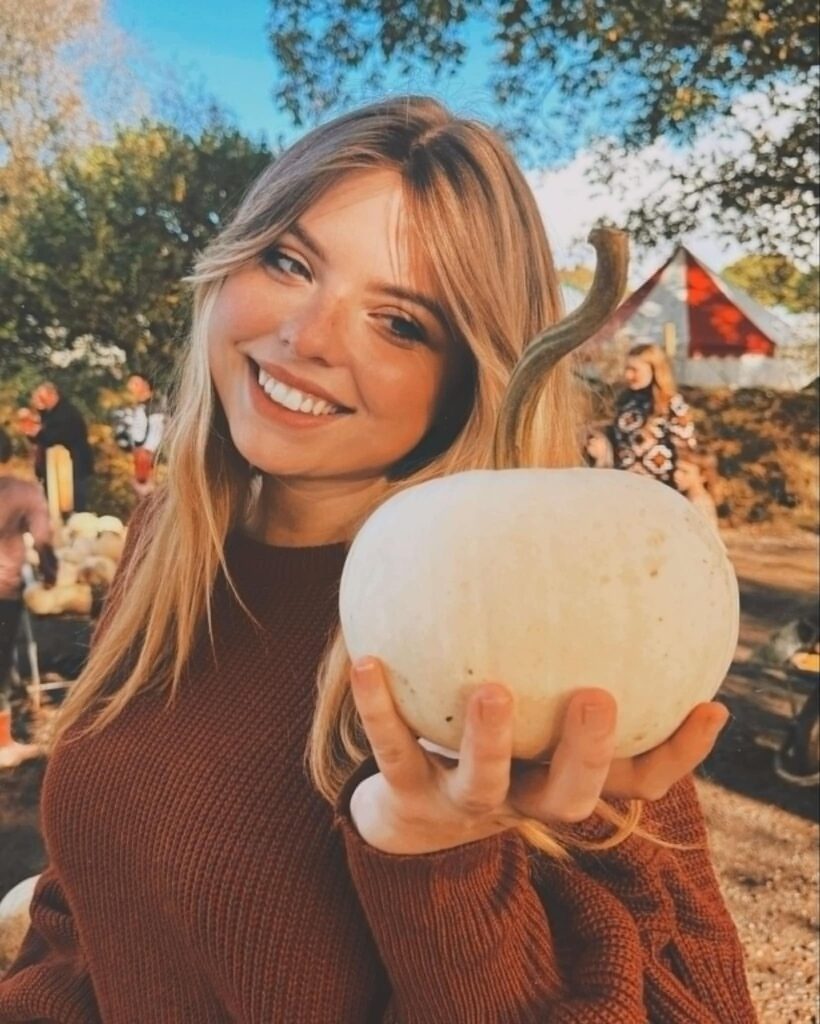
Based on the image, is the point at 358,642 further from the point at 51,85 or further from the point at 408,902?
the point at 51,85

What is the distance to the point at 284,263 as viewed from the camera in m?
1.08

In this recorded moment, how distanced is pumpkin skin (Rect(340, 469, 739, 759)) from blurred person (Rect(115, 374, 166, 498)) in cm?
604

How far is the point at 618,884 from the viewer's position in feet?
3.23

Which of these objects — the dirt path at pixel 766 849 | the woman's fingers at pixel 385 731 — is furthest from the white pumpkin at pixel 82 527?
the woman's fingers at pixel 385 731

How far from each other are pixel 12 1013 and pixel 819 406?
454 inches

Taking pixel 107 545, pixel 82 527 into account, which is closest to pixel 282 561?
pixel 107 545

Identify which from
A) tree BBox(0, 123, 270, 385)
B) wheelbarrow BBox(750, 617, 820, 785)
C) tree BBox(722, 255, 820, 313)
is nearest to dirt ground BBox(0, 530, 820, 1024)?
wheelbarrow BBox(750, 617, 820, 785)

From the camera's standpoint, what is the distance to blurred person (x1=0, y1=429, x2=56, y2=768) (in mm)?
4316

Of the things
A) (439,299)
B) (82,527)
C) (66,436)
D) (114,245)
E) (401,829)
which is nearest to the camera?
(401,829)

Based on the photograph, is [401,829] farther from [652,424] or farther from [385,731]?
[652,424]

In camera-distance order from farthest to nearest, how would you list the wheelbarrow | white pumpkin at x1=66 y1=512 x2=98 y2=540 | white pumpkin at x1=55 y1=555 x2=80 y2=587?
white pumpkin at x1=66 y1=512 x2=98 y2=540 → white pumpkin at x1=55 y1=555 x2=80 y2=587 → the wheelbarrow

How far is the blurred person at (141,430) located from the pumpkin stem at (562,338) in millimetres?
6012

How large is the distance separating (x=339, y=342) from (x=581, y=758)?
1.67 feet

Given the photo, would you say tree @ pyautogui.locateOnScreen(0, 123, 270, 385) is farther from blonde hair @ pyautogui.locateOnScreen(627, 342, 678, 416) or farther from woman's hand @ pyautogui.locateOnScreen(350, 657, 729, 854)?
woman's hand @ pyautogui.locateOnScreen(350, 657, 729, 854)
